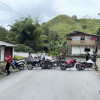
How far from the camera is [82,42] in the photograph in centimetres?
4275

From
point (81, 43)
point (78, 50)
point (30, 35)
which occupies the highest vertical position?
point (30, 35)

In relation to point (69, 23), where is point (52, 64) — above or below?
below

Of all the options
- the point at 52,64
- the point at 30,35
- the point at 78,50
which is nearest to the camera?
the point at 52,64

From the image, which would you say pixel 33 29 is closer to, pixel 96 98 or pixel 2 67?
pixel 2 67

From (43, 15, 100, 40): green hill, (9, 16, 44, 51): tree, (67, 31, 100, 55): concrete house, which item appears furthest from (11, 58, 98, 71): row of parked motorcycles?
(43, 15, 100, 40): green hill

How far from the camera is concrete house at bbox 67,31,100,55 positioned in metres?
42.5

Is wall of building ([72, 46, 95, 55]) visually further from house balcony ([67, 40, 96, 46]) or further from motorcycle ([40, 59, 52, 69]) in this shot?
motorcycle ([40, 59, 52, 69])

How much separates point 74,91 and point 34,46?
4526 centimetres

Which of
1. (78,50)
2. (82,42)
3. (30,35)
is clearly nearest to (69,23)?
(30,35)

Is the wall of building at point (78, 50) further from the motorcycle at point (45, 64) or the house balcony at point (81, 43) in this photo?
the motorcycle at point (45, 64)

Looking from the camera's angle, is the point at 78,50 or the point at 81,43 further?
the point at 78,50

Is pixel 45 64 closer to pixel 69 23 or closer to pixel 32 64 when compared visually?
pixel 32 64

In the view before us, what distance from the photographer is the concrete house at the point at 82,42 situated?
42469 mm

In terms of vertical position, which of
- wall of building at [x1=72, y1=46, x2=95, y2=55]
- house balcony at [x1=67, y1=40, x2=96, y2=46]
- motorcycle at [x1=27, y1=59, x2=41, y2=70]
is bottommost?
motorcycle at [x1=27, y1=59, x2=41, y2=70]
